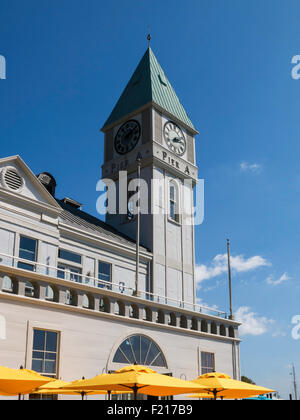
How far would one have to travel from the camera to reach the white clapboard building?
22.5 metres

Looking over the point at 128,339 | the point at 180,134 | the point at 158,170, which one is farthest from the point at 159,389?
the point at 180,134

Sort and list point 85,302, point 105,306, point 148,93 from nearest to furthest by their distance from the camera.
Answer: point 85,302 → point 105,306 → point 148,93

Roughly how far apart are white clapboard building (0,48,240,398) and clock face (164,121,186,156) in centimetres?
10

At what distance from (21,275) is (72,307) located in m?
3.03

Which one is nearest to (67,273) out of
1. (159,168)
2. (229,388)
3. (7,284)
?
(7,284)

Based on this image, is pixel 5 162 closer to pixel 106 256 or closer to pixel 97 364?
pixel 106 256

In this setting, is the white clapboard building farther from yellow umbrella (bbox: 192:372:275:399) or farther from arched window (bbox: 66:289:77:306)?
yellow umbrella (bbox: 192:372:275:399)

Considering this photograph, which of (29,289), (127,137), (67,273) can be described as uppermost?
(127,137)

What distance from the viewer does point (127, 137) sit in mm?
42781

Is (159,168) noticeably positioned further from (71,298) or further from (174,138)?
(71,298)

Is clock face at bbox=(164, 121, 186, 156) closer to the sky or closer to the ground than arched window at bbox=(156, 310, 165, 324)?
closer to the sky

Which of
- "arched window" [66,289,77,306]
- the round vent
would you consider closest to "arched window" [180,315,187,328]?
"arched window" [66,289,77,306]

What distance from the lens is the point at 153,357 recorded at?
2731 cm

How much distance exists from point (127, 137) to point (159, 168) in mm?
4952
